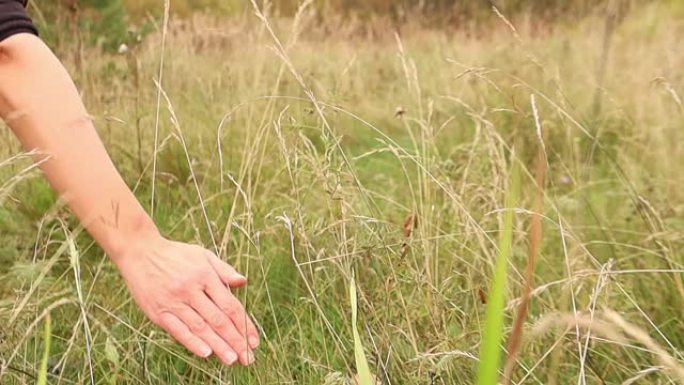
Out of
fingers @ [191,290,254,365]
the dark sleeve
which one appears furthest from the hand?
the dark sleeve

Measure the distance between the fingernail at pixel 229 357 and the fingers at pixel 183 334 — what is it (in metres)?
0.03

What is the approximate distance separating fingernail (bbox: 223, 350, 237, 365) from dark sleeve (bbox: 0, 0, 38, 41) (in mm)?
587

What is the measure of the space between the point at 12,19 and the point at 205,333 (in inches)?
22.3

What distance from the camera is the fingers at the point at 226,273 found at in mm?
1214

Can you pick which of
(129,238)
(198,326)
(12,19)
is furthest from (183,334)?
(12,19)

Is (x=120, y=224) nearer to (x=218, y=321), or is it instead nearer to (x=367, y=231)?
(x=218, y=321)

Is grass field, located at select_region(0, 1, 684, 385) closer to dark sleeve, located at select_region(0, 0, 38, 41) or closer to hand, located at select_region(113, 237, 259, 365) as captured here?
hand, located at select_region(113, 237, 259, 365)

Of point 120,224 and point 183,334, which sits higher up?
point 120,224

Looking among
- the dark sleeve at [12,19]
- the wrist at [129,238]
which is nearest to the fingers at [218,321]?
the wrist at [129,238]

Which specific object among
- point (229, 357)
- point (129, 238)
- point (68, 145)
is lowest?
point (229, 357)

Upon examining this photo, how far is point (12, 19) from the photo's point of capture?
1.30 m

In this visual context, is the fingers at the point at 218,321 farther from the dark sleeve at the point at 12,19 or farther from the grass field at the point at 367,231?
the dark sleeve at the point at 12,19

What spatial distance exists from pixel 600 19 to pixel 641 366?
606cm

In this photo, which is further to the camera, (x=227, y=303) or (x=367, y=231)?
(x=367, y=231)
